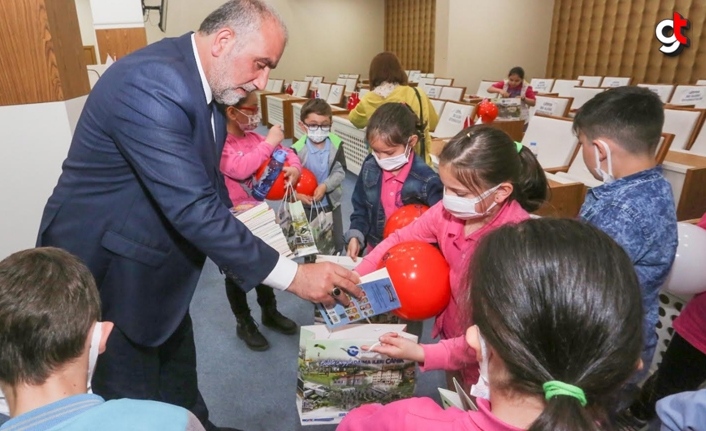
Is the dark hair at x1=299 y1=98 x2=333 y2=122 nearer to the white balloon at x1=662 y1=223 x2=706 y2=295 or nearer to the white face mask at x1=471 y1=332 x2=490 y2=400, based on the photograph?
the white balloon at x1=662 y1=223 x2=706 y2=295

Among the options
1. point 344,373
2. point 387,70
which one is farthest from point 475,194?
point 387,70

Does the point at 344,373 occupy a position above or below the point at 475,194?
below

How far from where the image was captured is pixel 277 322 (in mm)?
2412

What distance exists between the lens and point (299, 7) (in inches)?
459

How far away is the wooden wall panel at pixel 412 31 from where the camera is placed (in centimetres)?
1109

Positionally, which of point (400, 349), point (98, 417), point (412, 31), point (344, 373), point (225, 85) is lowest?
point (344, 373)

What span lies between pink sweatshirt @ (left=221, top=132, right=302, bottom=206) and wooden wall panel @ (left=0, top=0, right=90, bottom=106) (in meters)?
0.75

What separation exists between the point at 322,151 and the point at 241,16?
1.41 metres

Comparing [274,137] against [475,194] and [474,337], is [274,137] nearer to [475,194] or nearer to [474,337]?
[475,194]

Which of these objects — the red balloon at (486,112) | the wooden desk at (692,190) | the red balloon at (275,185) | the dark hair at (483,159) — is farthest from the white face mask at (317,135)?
the wooden desk at (692,190)

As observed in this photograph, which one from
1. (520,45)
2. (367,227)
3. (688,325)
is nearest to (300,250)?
(367,227)

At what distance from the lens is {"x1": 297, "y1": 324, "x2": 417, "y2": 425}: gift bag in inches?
46.6

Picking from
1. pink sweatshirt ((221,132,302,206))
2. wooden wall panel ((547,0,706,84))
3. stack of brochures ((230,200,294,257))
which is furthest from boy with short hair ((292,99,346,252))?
wooden wall panel ((547,0,706,84))

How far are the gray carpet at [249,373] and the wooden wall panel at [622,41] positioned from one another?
7.66m
